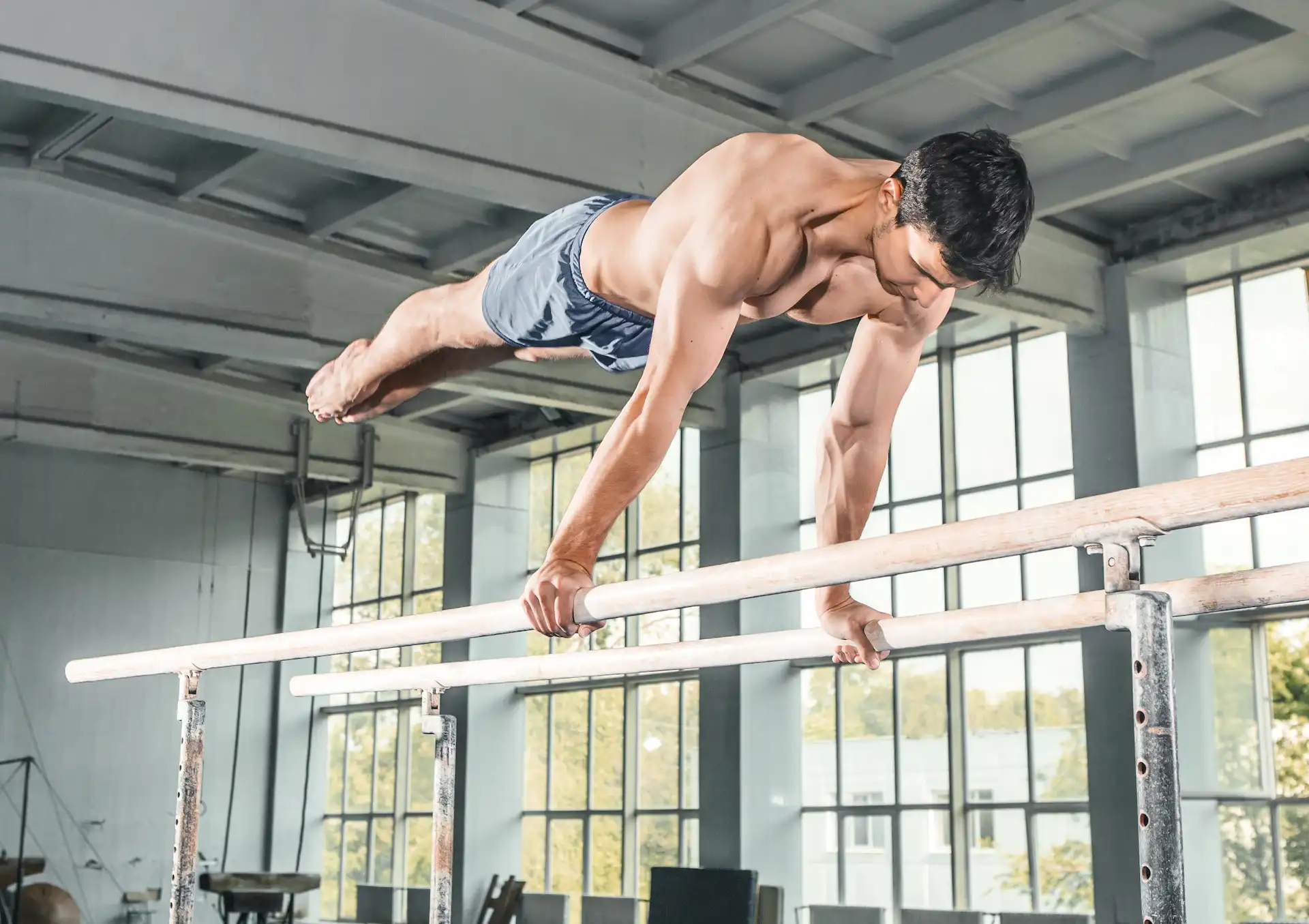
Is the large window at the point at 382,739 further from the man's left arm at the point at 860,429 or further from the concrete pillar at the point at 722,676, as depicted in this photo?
the man's left arm at the point at 860,429

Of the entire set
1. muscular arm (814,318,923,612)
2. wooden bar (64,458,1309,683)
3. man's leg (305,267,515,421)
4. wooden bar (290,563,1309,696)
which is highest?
man's leg (305,267,515,421)

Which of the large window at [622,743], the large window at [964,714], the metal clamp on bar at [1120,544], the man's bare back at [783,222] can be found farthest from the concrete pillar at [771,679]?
the metal clamp on bar at [1120,544]

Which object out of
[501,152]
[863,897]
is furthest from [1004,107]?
[863,897]

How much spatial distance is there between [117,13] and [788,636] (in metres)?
3.53

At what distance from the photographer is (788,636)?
9.69ft

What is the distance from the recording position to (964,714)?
31.7 ft

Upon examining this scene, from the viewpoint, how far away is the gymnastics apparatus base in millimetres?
1736

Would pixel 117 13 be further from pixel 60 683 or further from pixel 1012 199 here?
pixel 60 683

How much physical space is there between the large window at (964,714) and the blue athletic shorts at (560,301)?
6.31 meters

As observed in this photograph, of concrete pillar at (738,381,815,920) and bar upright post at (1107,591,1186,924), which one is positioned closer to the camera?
bar upright post at (1107,591,1186,924)

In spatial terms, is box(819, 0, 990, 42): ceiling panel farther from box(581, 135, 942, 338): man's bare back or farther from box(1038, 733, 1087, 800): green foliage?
box(1038, 733, 1087, 800): green foliage

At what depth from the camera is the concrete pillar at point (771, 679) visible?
10289 mm

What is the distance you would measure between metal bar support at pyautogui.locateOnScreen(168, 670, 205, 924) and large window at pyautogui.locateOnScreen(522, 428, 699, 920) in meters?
7.70

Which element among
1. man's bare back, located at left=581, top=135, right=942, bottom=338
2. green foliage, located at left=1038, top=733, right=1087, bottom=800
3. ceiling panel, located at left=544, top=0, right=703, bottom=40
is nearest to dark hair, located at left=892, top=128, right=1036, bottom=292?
man's bare back, located at left=581, top=135, right=942, bottom=338
